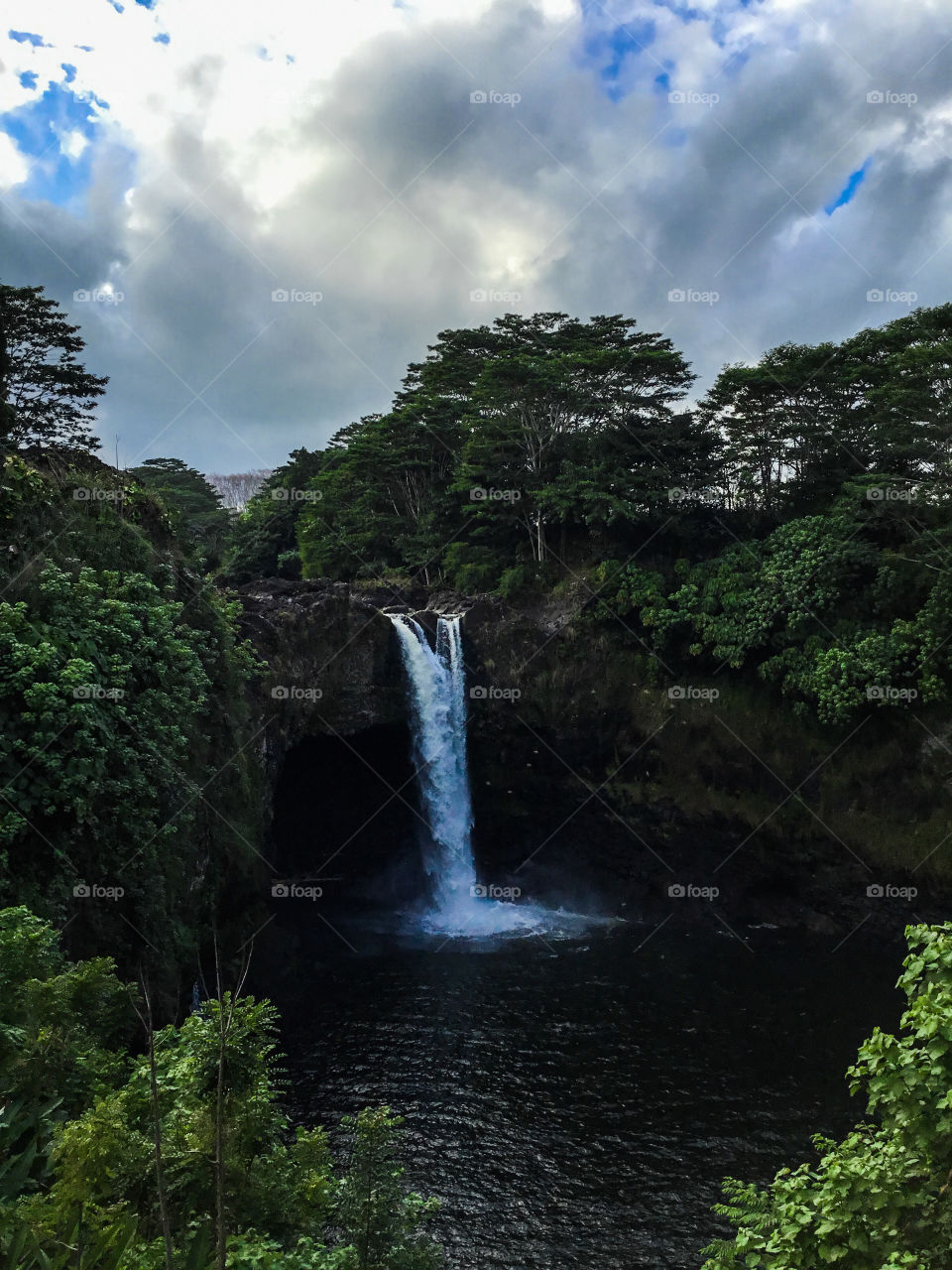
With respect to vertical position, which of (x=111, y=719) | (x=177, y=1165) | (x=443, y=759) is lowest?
(x=177, y=1165)

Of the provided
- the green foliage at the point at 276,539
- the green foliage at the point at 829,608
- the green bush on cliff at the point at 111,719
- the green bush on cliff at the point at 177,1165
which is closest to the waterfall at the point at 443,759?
the green foliage at the point at 829,608

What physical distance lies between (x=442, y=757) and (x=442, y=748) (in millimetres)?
278

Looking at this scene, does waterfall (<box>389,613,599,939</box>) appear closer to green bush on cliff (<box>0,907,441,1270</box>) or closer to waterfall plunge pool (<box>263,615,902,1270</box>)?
waterfall plunge pool (<box>263,615,902,1270</box>)

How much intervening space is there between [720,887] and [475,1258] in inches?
578

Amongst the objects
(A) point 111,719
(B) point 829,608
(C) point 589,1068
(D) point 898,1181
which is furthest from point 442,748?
(D) point 898,1181

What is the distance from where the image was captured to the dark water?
433 inches

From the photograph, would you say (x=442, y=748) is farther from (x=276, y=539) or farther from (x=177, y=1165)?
(x=276, y=539)

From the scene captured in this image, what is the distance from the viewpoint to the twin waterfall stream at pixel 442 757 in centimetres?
2456

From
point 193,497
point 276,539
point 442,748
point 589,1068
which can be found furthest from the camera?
point 193,497

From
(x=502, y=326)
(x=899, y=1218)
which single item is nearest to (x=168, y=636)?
(x=899, y=1218)

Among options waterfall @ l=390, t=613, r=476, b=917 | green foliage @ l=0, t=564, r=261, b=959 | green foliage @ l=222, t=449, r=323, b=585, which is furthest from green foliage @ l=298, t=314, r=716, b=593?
green foliage @ l=0, t=564, r=261, b=959

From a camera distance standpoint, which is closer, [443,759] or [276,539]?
[443,759]

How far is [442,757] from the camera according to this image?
24781 millimetres

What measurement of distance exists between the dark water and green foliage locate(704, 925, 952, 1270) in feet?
20.3
